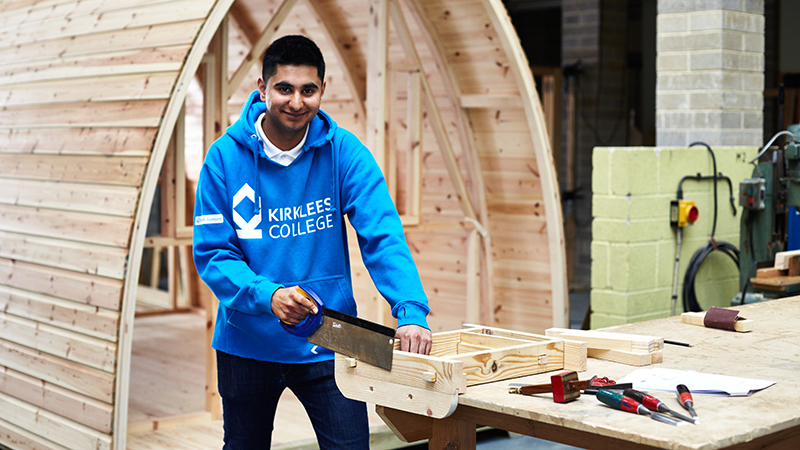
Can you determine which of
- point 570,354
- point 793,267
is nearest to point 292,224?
point 570,354

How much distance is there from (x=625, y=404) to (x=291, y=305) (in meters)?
0.80

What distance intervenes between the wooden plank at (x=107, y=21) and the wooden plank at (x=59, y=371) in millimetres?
1527

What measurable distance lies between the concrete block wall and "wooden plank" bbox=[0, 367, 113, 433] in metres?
2.70

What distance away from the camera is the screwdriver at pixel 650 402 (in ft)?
6.03

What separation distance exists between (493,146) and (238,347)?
11.1 feet

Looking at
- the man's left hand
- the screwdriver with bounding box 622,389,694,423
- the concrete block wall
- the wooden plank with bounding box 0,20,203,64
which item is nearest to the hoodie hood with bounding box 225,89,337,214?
the man's left hand

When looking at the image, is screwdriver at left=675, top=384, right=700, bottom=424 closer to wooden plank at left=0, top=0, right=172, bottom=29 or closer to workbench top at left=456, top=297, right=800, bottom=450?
workbench top at left=456, top=297, right=800, bottom=450

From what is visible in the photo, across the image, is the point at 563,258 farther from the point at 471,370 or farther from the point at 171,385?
the point at 471,370

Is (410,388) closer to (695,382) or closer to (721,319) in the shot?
(695,382)

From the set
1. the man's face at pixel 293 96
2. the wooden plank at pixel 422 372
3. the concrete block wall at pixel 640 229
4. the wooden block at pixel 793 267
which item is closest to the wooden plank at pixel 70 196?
the man's face at pixel 293 96

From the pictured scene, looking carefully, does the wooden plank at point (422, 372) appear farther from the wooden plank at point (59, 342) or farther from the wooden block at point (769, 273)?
the wooden block at point (769, 273)

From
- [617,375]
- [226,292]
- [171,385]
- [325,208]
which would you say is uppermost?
[325,208]

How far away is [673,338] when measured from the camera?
2.75 meters

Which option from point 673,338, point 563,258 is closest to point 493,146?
point 563,258
